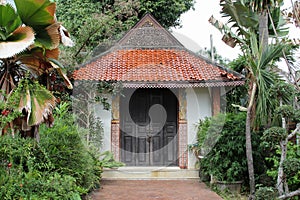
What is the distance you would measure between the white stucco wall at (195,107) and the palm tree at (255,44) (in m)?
1.56

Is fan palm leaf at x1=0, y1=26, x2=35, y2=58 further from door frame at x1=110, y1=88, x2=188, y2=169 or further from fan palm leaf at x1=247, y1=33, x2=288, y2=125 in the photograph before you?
door frame at x1=110, y1=88, x2=188, y2=169

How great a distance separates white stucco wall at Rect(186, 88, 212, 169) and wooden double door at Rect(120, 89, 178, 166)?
1.53ft

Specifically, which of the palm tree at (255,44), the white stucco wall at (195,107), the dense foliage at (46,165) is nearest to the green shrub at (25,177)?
the dense foliage at (46,165)

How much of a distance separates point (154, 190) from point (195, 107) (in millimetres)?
2978

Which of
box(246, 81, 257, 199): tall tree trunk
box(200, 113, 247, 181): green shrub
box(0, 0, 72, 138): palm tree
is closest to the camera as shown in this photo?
box(0, 0, 72, 138): palm tree

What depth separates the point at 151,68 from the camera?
33.8ft

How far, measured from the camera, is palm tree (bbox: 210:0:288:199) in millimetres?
6938

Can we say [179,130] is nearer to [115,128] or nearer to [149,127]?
[149,127]

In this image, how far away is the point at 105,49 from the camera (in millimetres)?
11711

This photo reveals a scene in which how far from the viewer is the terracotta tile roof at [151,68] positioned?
9542mm

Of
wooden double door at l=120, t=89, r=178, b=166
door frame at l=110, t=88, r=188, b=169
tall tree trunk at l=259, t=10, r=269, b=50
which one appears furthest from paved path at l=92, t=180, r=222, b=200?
tall tree trunk at l=259, t=10, r=269, b=50

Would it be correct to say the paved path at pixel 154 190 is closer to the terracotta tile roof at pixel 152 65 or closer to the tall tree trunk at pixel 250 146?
the tall tree trunk at pixel 250 146

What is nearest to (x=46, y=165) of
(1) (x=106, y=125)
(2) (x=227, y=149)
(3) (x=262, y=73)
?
(2) (x=227, y=149)

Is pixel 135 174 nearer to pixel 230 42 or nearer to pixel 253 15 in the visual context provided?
pixel 230 42
